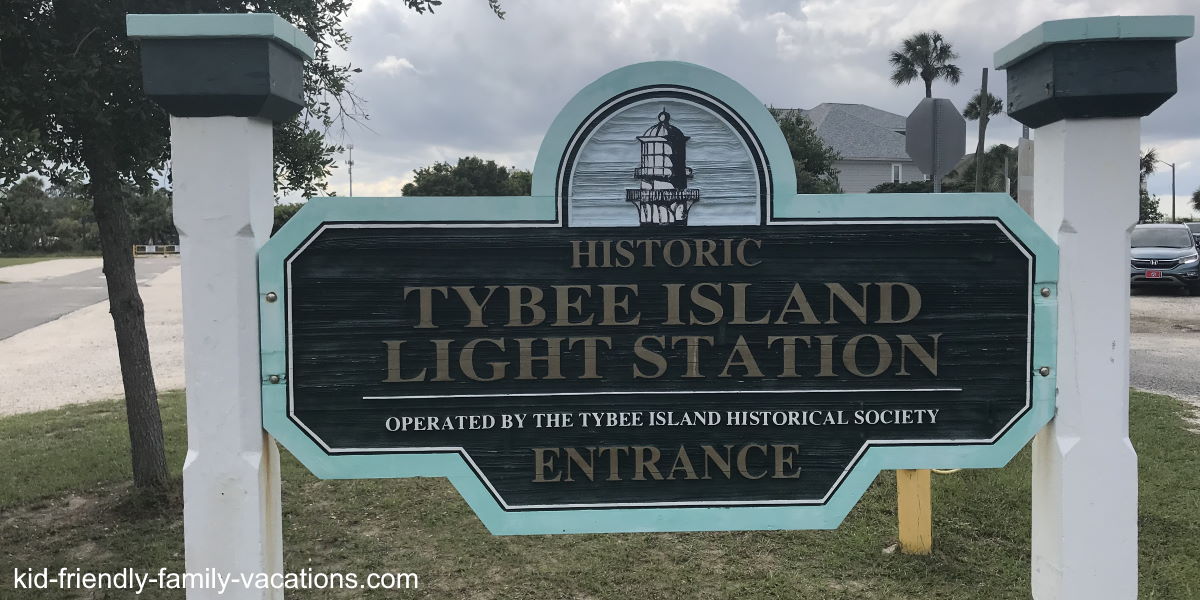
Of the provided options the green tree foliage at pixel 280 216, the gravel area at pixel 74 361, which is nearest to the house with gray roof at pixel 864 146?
the green tree foliage at pixel 280 216

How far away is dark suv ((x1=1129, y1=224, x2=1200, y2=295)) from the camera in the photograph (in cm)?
1712

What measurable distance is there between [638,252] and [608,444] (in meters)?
0.59

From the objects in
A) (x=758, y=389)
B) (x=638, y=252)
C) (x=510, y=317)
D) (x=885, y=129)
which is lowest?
(x=758, y=389)

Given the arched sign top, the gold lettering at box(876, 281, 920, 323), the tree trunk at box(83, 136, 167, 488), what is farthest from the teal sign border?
the tree trunk at box(83, 136, 167, 488)

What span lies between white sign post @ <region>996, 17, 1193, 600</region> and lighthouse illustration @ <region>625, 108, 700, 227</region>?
1.09m

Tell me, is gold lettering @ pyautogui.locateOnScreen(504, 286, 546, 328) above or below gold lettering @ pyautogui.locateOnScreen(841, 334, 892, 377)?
above

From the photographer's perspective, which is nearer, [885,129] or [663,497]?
[663,497]

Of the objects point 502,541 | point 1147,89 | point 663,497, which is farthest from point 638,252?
point 502,541

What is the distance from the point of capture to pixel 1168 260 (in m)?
17.2

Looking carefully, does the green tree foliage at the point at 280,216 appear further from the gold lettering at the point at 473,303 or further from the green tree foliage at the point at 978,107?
the green tree foliage at the point at 978,107

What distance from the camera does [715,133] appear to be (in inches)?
97.3

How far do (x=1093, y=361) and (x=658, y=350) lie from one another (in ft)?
4.25

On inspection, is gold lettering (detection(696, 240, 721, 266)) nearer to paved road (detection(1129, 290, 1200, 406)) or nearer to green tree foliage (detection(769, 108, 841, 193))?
paved road (detection(1129, 290, 1200, 406))

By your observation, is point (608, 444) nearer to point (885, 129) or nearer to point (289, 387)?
point (289, 387)
